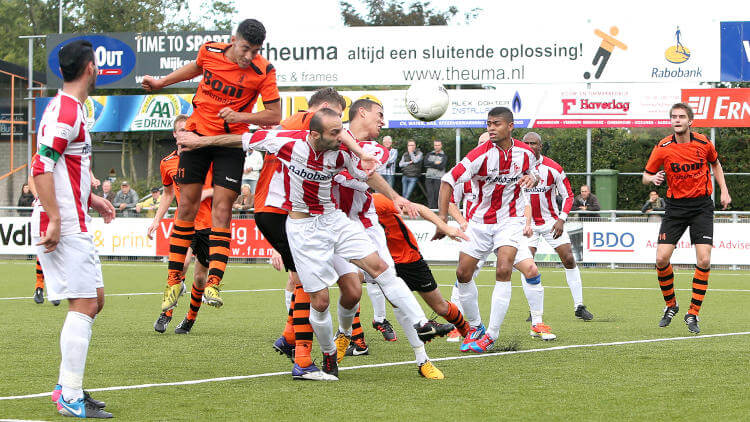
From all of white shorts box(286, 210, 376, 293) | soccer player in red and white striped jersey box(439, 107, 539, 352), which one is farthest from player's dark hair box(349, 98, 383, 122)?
soccer player in red and white striped jersey box(439, 107, 539, 352)

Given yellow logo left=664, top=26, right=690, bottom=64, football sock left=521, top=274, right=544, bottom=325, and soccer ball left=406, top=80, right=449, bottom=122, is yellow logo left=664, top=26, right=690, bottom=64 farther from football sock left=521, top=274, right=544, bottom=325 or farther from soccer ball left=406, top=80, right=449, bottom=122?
football sock left=521, top=274, right=544, bottom=325

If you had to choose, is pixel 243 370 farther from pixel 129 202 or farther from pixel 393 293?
pixel 129 202

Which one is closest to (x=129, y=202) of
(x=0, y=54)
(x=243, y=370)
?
(x=243, y=370)

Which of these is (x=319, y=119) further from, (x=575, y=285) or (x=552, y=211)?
(x=552, y=211)

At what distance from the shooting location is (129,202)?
24.7m

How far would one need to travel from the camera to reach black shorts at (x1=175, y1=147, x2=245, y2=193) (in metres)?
9.02

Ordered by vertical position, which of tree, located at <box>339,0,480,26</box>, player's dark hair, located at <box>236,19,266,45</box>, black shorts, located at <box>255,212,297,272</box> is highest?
tree, located at <box>339,0,480,26</box>

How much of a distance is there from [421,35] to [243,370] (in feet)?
67.4

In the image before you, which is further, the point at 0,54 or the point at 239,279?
the point at 0,54

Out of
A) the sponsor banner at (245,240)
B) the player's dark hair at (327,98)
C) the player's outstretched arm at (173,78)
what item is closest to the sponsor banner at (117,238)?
the sponsor banner at (245,240)

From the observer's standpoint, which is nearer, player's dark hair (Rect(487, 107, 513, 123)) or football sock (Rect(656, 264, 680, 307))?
player's dark hair (Rect(487, 107, 513, 123))

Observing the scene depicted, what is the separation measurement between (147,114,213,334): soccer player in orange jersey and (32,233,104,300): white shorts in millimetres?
4018

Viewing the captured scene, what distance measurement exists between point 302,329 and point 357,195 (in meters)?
1.11

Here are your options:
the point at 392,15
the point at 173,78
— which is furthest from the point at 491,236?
the point at 392,15
